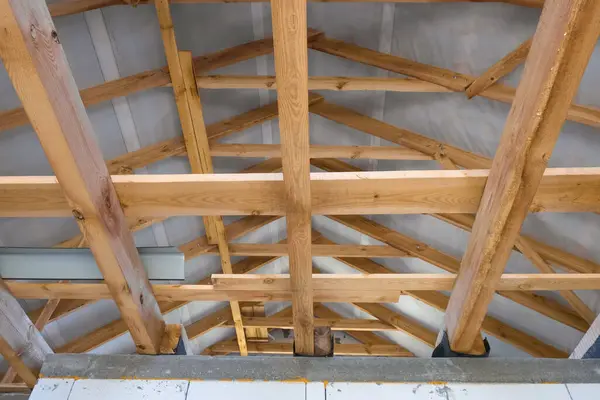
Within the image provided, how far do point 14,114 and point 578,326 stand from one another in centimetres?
478

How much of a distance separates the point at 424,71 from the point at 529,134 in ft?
6.63

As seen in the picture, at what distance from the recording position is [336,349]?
309 inches

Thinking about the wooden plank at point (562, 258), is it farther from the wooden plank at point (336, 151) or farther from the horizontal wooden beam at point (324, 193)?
the horizontal wooden beam at point (324, 193)

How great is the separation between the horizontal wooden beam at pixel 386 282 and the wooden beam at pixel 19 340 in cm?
73

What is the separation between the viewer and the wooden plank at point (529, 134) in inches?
50.4

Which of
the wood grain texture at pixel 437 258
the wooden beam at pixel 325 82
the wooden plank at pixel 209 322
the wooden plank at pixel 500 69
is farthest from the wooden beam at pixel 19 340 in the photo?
the wooden plank at pixel 209 322

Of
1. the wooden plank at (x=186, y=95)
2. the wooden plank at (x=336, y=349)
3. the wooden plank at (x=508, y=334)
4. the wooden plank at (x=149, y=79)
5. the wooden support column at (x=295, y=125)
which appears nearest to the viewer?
the wooden support column at (x=295, y=125)

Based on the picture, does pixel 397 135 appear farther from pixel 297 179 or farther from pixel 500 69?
pixel 297 179

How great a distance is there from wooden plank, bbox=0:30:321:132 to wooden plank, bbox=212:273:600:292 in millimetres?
1408

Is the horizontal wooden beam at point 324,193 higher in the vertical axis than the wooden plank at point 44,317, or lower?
lower

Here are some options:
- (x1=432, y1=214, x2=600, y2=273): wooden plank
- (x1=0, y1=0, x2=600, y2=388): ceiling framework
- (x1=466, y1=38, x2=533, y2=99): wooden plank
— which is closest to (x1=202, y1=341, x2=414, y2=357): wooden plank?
(x1=0, y1=0, x2=600, y2=388): ceiling framework

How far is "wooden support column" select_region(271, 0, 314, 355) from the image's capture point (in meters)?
1.18

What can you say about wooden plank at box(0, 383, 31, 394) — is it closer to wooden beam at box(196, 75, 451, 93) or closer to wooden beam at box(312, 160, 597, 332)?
wooden beam at box(196, 75, 451, 93)

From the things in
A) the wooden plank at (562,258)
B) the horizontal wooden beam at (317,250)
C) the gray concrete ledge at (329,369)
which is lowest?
the gray concrete ledge at (329,369)
